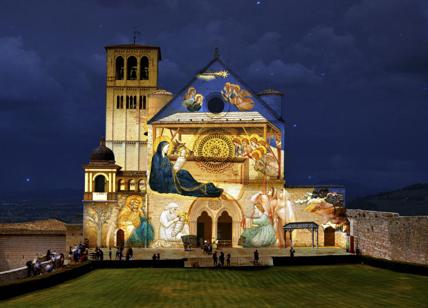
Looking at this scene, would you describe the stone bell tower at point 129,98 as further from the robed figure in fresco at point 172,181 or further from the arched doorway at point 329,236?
the arched doorway at point 329,236

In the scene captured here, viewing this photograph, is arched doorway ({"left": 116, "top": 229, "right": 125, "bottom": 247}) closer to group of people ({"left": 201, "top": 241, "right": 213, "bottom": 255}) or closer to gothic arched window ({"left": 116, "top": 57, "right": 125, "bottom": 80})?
group of people ({"left": 201, "top": 241, "right": 213, "bottom": 255})

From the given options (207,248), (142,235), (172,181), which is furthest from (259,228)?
(142,235)

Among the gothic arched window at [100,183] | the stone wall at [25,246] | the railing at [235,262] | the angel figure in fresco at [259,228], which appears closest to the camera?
the railing at [235,262]

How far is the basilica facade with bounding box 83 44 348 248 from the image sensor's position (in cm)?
4666

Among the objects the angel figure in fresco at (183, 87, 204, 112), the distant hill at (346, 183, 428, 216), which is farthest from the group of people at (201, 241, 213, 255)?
the distant hill at (346, 183, 428, 216)

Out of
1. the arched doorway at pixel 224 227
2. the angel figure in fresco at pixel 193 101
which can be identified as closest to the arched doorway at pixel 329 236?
the arched doorway at pixel 224 227

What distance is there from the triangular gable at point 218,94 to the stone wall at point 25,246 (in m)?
14.0

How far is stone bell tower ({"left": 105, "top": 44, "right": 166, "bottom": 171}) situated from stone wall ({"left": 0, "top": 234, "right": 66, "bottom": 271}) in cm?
1988

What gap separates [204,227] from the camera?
47.8 metres

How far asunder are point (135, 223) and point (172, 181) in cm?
474

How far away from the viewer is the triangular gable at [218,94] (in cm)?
4728

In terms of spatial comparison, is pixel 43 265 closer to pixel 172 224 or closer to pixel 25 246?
pixel 172 224

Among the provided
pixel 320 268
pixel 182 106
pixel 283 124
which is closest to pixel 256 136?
pixel 283 124

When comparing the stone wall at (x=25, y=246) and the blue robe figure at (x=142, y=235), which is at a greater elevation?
the blue robe figure at (x=142, y=235)
